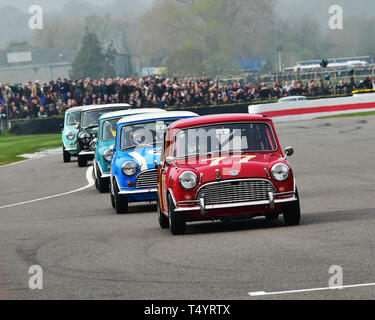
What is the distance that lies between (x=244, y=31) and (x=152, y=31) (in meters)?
17.0

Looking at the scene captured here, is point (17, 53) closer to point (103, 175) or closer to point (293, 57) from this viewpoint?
point (293, 57)

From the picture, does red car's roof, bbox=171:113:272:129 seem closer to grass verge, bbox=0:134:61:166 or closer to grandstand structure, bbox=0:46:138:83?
grass verge, bbox=0:134:61:166

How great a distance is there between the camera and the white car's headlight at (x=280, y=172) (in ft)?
37.3

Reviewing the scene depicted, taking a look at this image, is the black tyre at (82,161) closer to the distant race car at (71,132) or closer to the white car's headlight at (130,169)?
the distant race car at (71,132)

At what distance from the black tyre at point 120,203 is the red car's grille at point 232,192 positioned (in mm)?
3666

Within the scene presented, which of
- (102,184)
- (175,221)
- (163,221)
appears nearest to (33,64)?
(102,184)

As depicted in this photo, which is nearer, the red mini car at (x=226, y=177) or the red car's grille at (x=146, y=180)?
the red mini car at (x=226, y=177)

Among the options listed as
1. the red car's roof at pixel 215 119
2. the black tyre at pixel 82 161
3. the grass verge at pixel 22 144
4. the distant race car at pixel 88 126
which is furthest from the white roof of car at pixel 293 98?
Answer: the red car's roof at pixel 215 119

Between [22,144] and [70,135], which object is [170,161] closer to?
[70,135]

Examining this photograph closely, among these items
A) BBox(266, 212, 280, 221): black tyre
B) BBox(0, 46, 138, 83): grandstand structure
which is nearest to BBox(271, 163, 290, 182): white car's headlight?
BBox(266, 212, 280, 221): black tyre

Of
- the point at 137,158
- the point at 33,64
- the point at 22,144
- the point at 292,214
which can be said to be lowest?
Answer: the point at 33,64

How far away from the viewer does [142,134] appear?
15.5m

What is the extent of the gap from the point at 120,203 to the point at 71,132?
13.8 meters

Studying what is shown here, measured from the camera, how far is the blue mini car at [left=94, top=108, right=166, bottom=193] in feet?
58.2
